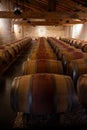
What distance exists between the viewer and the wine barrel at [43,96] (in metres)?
2.01

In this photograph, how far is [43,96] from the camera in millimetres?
2012

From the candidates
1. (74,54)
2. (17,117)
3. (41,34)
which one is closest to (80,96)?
(17,117)

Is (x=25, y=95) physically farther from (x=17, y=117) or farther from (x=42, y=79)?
(x=17, y=117)

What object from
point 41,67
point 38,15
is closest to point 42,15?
point 38,15

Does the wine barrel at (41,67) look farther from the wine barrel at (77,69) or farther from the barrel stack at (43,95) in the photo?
the barrel stack at (43,95)

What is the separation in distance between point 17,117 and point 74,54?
1.69 metres

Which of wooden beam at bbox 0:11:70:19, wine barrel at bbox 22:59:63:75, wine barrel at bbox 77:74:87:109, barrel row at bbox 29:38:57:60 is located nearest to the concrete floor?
wine barrel at bbox 22:59:63:75

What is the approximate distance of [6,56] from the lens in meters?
5.49

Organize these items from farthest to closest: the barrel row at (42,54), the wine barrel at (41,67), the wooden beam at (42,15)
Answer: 1. the wooden beam at (42,15)
2. the barrel row at (42,54)
3. the wine barrel at (41,67)

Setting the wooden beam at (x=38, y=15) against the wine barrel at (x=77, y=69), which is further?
the wooden beam at (x=38, y=15)

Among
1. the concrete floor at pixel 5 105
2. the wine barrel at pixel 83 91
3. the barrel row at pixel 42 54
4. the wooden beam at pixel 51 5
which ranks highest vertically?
the wooden beam at pixel 51 5

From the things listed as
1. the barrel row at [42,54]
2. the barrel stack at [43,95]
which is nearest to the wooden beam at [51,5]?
the barrel row at [42,54]

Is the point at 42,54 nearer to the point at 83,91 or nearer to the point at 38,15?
the point at 83,91

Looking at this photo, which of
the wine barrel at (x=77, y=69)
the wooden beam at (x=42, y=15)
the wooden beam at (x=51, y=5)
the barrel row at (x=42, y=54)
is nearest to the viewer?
the wine barrel at (x=77, y=69)
